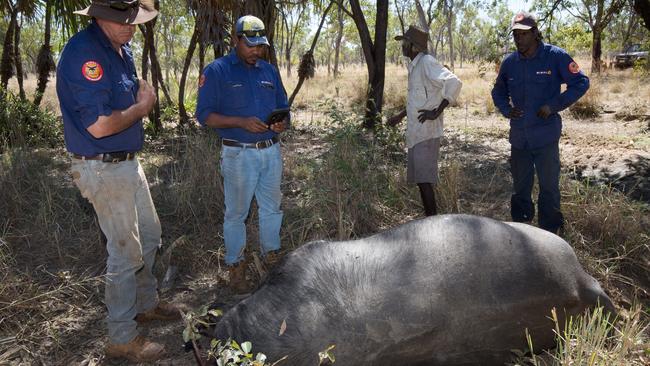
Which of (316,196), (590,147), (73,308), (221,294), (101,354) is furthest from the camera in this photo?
(590,147)

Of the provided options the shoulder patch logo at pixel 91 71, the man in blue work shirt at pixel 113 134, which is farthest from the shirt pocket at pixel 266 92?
the shoulder patch logo at pixel 91 71

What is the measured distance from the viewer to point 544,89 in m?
4.23

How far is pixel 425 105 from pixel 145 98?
2.48 m

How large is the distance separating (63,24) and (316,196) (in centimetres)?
468

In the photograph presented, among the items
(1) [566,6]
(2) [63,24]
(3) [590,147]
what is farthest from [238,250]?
(1) [566,6]

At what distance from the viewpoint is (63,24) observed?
7027 mm

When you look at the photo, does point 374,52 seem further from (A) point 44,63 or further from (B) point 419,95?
(A) point 44,63

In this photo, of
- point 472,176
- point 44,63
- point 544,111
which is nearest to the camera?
point 544,111

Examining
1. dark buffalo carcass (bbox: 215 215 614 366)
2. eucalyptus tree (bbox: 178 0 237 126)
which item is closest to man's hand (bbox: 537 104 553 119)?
dark buffalo carcass (bbox: 215 215 614 366)

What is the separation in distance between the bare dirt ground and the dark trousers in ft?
1.39

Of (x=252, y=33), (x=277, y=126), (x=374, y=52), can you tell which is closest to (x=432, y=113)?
(x=277, y=126)

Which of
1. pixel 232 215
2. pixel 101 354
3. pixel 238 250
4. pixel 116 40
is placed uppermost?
pixel 116 40

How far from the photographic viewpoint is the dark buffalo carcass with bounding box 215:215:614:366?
2.40m

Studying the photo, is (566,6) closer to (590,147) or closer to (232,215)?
(590,147)
